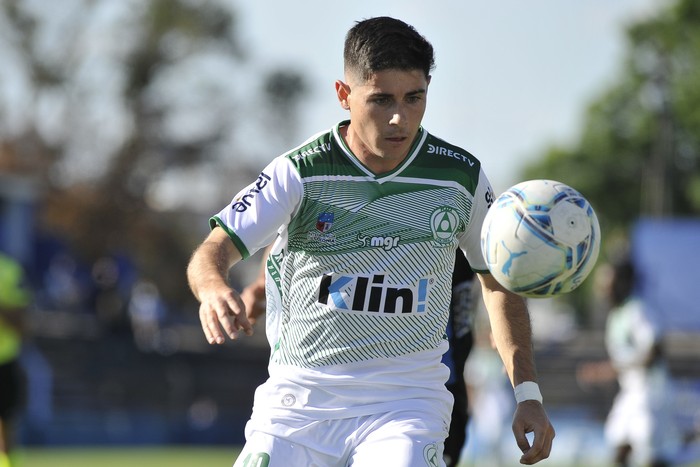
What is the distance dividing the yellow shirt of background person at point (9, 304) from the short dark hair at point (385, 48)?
7500mm

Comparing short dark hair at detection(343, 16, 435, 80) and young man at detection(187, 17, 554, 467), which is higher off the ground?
short dark hair at detection(343, 16, 435, 80)

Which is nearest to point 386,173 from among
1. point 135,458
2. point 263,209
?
point 263,209

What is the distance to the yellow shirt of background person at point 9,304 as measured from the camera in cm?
1220

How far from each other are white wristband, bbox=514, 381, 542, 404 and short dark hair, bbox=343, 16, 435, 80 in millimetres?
1322

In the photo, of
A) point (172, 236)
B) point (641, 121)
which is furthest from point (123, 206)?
point (641, 121)

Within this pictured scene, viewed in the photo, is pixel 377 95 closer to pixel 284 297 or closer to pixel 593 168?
pixel 284 297

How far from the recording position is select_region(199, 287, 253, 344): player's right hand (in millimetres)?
4664

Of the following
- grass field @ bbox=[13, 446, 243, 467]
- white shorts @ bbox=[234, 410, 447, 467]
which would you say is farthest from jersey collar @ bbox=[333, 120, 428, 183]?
grass field @ bbox=[13, 446, 243, 467]

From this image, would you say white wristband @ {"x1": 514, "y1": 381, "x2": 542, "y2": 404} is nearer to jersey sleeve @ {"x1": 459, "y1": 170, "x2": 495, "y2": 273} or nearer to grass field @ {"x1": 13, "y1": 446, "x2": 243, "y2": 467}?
Result: jersey sleeve @ {"x1": 459, "y1": 170, "x2": 495, "y2": 273}

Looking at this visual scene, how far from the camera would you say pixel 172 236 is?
1799 inches

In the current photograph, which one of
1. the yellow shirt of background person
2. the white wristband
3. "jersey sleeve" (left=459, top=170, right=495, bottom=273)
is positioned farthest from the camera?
the yellow shirt of background person

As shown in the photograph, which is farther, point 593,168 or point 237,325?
point 593,168

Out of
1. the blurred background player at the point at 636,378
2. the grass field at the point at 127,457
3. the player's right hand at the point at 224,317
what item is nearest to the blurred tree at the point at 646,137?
the grass field at the point at 127,457

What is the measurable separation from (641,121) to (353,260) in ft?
188
